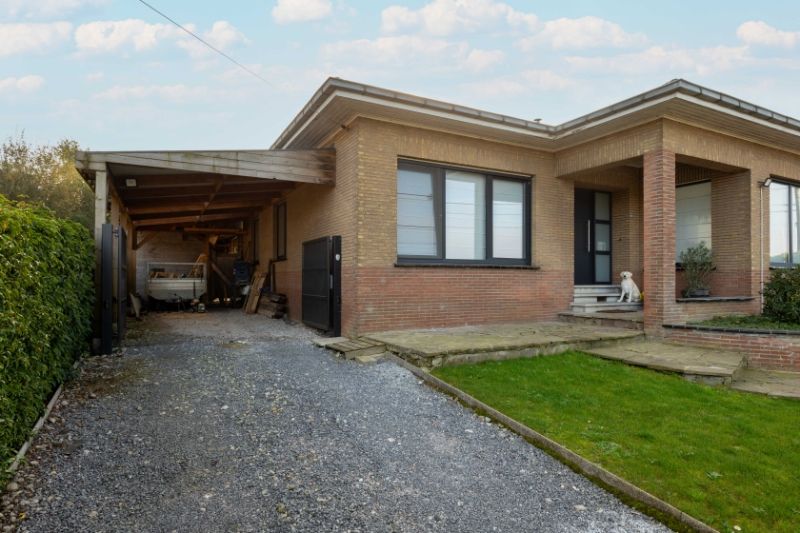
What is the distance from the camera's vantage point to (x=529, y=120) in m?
8.45

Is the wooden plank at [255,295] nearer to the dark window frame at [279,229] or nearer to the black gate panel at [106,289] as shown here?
the dark window frame at [279,229]

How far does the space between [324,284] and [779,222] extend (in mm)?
9706

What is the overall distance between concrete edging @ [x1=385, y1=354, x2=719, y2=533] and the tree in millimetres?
19449

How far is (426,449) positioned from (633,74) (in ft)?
58.9

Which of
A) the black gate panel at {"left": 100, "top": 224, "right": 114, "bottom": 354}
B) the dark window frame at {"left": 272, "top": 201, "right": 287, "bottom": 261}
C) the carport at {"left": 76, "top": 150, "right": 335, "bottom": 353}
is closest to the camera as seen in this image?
the black gate panel at {"left": 100, "top": 224, "right": 114, "bottom": 354}

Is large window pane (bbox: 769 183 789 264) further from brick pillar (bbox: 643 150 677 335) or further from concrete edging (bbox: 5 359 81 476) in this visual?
concrete edging (bbox: 5 359 81 476)

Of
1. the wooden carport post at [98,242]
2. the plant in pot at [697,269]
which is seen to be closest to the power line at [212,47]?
the wooden carport post at [98,242]

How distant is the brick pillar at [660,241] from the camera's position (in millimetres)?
7363

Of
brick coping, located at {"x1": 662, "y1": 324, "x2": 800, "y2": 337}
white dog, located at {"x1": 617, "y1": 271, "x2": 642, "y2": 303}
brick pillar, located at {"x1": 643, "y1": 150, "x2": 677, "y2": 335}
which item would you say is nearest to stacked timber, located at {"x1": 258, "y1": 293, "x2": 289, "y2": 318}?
white dog, located at {"x1": 617, "y1": 271, "x2": 642, "y2": 303}

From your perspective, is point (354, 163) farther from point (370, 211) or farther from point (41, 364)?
point (41, 364)

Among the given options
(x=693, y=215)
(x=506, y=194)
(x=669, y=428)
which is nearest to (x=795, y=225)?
(x=693, y=215)

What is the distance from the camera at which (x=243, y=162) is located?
7.44 m

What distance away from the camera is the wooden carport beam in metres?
6.71

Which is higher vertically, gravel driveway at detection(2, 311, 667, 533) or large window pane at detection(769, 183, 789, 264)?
large window pane at detection(769, 183, 789, 264)
